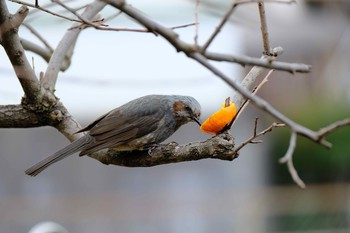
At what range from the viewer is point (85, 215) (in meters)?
8.30

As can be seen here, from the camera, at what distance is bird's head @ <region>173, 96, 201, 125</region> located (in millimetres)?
3576

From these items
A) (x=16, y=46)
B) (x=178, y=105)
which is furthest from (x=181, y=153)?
(x=178, y=105)

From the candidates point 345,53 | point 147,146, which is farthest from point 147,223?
point 345,53

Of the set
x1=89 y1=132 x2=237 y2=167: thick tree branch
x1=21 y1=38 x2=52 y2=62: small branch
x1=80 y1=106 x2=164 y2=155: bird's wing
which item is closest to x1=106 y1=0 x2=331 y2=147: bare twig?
x1=89 y1=132 x2=237 y2=167: thick tree branch

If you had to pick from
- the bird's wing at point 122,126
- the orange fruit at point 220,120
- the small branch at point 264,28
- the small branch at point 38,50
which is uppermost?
the small branch at point 38,50

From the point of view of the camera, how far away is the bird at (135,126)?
120 inches

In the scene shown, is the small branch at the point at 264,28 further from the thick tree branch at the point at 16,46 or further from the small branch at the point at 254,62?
the thick tree branch at the point at 16,46

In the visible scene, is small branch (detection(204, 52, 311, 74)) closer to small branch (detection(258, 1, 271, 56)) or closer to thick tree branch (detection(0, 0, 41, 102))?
small branch (detection(258, 1, 271, 56))

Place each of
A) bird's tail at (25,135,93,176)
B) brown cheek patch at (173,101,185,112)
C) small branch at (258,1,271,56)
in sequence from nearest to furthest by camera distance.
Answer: small branch at (258,1,271,56)
bird's tail at (25,135,93,176)
brown cheek patch at (173,101,185,112)

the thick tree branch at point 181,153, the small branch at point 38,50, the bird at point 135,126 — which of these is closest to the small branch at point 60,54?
the bird at point 135,126

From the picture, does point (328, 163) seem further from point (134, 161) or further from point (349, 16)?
point (134, 161)

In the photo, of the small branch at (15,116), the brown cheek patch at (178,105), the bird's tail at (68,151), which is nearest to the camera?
the small branch at (15,116)

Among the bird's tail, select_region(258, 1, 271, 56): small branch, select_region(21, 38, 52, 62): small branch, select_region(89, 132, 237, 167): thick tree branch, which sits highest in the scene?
select_region(21, 38, 52, 62): small branch

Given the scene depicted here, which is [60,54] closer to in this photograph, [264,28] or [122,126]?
[122,126]
